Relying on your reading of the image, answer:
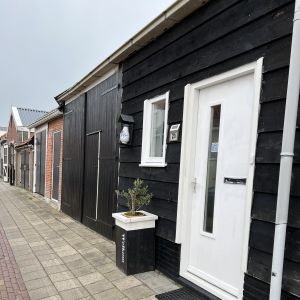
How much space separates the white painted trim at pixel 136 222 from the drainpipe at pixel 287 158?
1842 mm

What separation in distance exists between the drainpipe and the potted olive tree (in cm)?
185

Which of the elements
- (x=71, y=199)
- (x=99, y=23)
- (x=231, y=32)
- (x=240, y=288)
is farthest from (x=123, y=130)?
(x=99, y=23)

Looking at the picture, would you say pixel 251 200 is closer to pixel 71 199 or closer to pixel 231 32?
pixel 231 32

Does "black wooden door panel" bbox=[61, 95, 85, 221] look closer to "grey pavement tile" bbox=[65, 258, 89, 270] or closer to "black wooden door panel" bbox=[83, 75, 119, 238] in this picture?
"black wooden door panel" bbox=[83, 75, 119, 238]

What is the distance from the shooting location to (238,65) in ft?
8.58

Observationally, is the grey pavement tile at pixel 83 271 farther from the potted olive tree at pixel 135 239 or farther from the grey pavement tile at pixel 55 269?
the potted olive tree at pixel 135 239

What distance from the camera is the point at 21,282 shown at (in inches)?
132

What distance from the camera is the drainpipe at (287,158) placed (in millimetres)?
1924

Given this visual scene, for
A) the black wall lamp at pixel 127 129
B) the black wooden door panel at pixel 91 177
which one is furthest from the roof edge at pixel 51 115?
the black wall lamp at pixel 127 129

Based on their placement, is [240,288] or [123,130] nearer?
[240,288]

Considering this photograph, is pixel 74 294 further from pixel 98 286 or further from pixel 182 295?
pixel 182 295

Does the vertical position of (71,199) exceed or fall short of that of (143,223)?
it falls short

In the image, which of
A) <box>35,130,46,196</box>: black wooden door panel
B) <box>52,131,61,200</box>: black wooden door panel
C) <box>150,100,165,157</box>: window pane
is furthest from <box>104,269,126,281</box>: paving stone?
<box>35,130,46,196</box>: black wooden door panel

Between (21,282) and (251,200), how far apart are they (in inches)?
111
